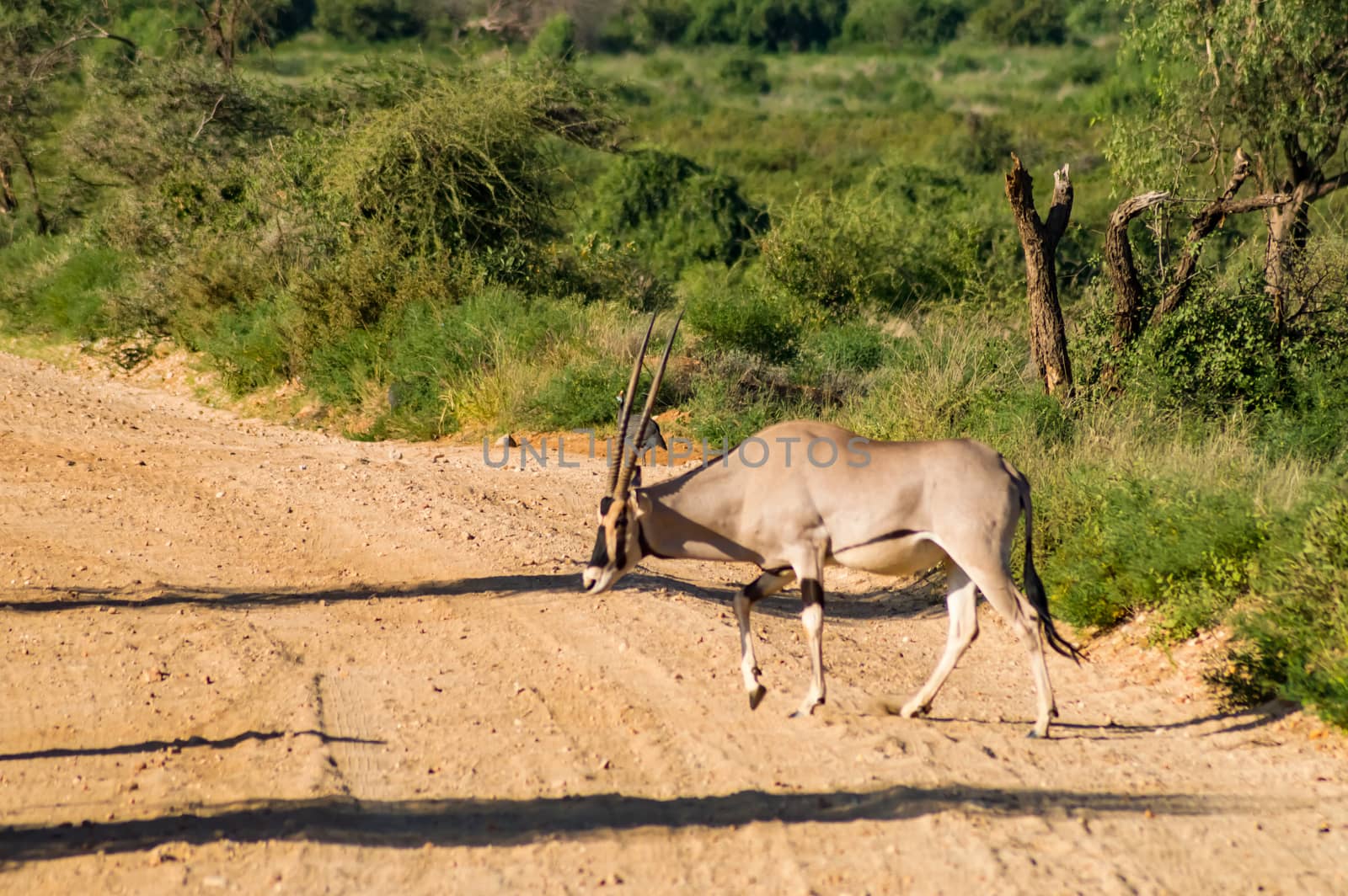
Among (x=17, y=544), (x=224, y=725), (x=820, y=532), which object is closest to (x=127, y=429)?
(x=17, y=544)

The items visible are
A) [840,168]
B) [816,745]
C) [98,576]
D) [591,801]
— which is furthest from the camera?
[840,168]

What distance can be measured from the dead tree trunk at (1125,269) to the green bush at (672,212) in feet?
60.0

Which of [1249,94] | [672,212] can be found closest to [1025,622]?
[1249,94]

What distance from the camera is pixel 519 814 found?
5.55m

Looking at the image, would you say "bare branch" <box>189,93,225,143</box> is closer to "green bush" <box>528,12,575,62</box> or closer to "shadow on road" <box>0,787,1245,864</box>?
"shadow on road" <box>0,787,1245,864</box>

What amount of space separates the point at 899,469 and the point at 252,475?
22.7 ft

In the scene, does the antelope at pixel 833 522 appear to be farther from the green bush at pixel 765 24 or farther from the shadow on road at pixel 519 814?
the green bush at pixel 765 24

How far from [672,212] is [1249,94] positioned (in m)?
15.7

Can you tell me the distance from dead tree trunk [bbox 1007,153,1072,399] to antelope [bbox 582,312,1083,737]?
216 inches

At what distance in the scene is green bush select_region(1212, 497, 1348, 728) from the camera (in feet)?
21.4

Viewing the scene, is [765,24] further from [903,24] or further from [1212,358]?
[1212,358]

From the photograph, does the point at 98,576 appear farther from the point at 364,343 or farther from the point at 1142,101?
the point at 1142,101

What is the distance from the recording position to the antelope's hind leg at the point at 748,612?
22.2 feet

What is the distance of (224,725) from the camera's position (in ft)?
21.5
